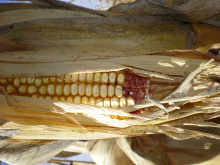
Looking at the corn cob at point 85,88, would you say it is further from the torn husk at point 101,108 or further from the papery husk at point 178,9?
the papery husk at point 178,9

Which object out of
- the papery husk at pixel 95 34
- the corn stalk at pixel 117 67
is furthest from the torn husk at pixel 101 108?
the papery husk at pixel 95 34

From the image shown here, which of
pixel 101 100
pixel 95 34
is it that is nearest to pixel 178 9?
pixel 95 34

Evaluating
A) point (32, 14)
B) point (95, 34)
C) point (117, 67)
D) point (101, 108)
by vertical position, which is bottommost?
point (101, 108)

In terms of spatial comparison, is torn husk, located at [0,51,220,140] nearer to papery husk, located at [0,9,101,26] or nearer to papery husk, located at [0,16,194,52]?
papery husk, located at [0,16,194,52]

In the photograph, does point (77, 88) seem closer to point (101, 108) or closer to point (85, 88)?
point (85, 88)

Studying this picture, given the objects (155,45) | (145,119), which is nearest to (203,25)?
(155,45)
